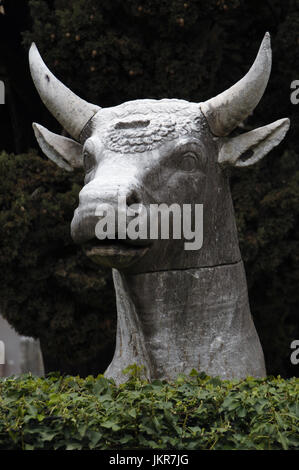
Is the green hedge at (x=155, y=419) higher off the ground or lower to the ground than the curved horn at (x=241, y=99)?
lower

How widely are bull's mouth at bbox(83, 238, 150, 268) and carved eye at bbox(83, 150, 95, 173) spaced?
0.47 meters

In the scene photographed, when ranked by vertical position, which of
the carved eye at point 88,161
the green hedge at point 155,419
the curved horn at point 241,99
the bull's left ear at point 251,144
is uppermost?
the curved horn at point 241,99

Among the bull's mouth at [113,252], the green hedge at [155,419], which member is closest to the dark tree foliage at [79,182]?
the bull's mouth at [113,252]

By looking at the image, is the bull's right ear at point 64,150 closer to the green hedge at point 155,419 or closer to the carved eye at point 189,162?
the carved eye at point 189,162

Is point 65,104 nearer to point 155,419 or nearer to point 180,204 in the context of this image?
point 180,204

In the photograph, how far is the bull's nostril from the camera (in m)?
3.12

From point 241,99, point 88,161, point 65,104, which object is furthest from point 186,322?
point 65,104

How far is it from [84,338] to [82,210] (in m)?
3.60

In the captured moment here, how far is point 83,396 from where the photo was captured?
3.04 m

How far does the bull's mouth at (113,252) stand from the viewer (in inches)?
125

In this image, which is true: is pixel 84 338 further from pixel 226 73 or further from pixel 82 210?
pixel 82 210

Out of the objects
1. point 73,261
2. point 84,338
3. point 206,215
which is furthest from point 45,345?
point 206,215

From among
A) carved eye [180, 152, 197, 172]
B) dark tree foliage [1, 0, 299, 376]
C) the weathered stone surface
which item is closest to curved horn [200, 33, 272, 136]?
carved eye [180, 152, 197, 172]

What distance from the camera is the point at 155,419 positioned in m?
2.77
